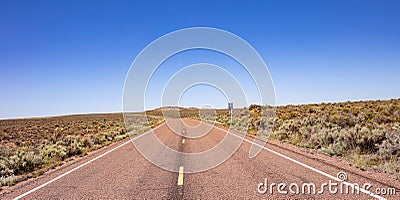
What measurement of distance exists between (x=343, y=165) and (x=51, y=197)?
7.34 meters

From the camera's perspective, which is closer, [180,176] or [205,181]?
[205,181]

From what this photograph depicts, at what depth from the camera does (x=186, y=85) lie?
16641 millimetres

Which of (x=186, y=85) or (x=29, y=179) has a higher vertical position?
(x=186, y=85)

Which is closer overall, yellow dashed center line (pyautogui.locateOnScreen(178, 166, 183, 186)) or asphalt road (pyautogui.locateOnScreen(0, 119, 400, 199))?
asphalt road (pyautogui.locateOnScreen(0, 119, 400, 199))

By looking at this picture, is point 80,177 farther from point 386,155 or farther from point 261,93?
point 386,155

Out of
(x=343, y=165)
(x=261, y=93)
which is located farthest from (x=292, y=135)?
(x=343, y=165)

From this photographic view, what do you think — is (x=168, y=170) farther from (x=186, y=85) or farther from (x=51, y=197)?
(x=186, y=85)

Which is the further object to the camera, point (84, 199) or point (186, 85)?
point (186, 85)

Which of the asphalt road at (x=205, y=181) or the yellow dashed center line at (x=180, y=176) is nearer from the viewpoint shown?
the asphalt road at (x=205, y=181)

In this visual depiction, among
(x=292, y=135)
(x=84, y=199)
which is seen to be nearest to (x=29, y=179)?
(x=84, y=199)

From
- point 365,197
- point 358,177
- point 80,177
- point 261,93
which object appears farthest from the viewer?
point 261,93

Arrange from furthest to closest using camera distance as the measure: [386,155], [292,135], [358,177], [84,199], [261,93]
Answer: [292,135], [261,93], [386,155], [358,177], [84,199]

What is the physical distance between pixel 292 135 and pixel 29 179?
12.6m

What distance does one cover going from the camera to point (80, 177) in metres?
7.89
